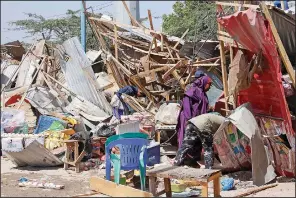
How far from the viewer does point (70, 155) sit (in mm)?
8039

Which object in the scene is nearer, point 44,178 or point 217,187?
point 217,187

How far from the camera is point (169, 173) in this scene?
554cm

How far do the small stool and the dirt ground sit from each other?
5.3 inches

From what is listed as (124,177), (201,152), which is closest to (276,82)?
(201,152)

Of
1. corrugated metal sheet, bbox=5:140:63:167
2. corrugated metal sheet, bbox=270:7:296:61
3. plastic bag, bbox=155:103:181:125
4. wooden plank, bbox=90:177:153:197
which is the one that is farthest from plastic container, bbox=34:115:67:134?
corrugated metal sheet, bbox=270:7:296:61

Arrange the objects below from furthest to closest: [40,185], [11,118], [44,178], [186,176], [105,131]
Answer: [105,131] < [11,118] < [44,178] < [40,185] < [186,176]

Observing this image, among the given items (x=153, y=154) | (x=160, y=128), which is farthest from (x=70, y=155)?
(x=160, y=128)

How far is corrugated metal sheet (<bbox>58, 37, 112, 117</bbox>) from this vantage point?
1152 cm

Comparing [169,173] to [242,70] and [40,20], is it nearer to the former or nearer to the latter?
[242,70]

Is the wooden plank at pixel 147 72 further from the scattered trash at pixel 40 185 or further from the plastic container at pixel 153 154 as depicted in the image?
the scattered trash at pixel 40 185

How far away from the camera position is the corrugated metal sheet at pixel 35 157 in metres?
7.71

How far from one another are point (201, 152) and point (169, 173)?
1943 millimetres

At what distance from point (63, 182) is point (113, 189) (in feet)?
4.83

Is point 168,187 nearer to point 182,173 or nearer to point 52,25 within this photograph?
point 182,173
